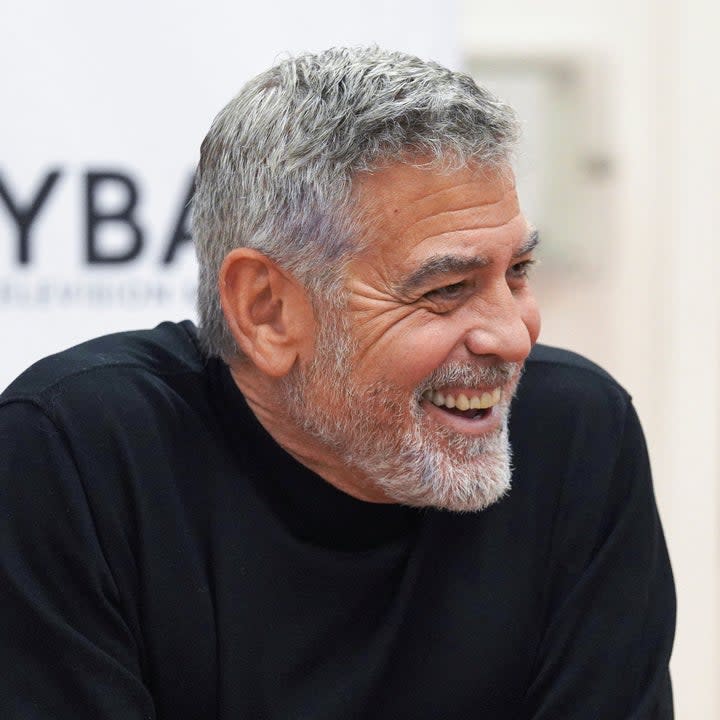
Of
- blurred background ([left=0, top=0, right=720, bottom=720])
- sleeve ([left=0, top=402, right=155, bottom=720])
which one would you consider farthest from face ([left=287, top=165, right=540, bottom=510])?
blurred background ([left=0, top=0, right=720, bottom=720])

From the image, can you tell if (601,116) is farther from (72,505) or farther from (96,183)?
(72,505)

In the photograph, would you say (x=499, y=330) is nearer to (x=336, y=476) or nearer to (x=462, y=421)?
(x=462, y=421)

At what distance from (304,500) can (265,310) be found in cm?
27

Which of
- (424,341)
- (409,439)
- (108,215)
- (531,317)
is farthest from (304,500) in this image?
(108,215)

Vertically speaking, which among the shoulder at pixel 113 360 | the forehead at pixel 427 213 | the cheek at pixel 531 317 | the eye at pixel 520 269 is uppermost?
the forehead at pixel 427 213

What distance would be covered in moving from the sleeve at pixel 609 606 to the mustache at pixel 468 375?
0.25 meters

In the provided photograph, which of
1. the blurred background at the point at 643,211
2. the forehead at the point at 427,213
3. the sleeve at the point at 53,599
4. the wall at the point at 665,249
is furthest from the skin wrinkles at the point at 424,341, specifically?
the wall at the point at 665,249

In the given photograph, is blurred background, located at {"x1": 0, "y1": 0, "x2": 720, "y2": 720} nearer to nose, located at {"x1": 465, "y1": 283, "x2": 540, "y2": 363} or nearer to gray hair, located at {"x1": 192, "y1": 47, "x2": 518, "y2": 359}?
gray hair, located at {"x1": 192, "y1": 47, "x2": 518, "y2": 359}

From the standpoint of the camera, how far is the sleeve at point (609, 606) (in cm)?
183

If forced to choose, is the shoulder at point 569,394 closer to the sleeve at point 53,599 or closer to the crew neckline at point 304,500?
the crew neckline at point 304,500

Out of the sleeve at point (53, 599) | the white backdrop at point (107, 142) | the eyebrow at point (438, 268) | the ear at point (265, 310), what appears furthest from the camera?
the white backdrop at point (107, 142)

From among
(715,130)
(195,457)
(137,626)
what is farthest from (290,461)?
(715,130)

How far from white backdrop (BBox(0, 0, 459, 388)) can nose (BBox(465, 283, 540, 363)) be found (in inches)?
33.9

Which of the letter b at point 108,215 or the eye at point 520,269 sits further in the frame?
the letter b at point 108,215
